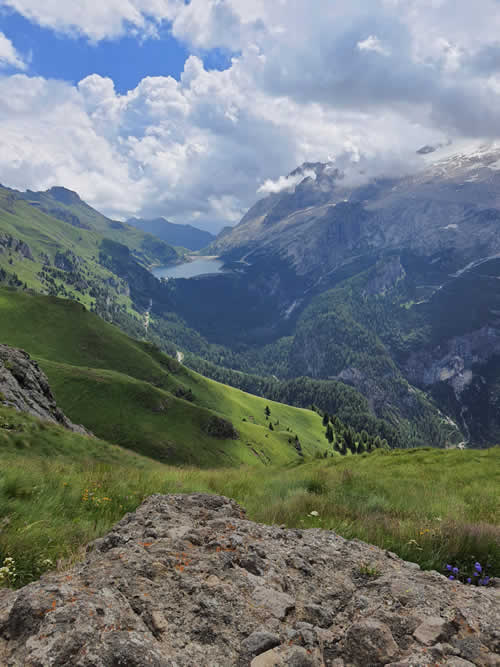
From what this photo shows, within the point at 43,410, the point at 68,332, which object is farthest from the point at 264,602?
the point at 68,332

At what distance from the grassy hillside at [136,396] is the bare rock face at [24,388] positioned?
105 ft

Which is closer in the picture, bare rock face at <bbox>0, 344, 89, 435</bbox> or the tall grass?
the tall grass

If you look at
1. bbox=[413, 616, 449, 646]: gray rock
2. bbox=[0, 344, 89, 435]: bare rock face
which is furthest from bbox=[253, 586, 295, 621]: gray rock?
bbox=[0, 344, 89, 435]: bare rock face

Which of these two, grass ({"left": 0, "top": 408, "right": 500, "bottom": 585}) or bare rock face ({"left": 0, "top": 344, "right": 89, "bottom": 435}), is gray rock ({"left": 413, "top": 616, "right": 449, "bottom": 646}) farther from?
bare rock face ({"left": 0, "top": 344, "right": 89, "bottom": 435})

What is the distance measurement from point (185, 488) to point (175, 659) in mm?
6663

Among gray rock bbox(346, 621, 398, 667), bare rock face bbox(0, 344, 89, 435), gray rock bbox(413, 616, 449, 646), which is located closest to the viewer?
gray rock bbox(346, 621, 398, 667)

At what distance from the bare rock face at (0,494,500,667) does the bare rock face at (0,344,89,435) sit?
94.6 feet

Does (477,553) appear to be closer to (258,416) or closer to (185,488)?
(185,488)

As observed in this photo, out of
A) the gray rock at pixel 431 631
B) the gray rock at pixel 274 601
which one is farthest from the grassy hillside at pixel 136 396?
the gray rock at pixel 431 631

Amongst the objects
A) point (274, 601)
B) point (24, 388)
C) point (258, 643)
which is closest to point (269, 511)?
point (274, 601)

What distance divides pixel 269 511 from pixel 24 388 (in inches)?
1498

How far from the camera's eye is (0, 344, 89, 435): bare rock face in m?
30.0

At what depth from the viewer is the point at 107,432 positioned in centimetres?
7675

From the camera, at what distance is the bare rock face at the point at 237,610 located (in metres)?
2.93
